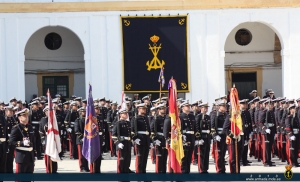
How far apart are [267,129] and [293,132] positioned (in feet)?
3.22

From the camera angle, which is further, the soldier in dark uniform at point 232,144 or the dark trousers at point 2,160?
the soldier in dark uniform at point 232,144

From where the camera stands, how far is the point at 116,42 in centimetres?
3148

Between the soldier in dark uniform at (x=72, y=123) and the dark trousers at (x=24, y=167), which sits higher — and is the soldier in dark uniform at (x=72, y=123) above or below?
above

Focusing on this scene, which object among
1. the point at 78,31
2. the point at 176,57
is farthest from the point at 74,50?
the point at 176,57

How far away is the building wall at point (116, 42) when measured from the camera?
103 ft

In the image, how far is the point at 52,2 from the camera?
3136 cm

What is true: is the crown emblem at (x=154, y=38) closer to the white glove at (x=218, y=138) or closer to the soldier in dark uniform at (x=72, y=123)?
the soldier in dark uniform at (x=72, y=123)

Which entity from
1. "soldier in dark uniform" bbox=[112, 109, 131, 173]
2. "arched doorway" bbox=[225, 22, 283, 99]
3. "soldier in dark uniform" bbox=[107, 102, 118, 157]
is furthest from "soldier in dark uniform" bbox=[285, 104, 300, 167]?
"arched doorway" bbox=[225, 22, 283, 99]

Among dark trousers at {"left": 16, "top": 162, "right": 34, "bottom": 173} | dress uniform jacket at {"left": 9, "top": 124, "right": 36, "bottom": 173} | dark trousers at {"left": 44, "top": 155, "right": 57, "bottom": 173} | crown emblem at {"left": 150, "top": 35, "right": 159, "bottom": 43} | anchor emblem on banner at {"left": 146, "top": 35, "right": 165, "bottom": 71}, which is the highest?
crown emblem at {"left": 150, "top": 35, "right": 159, "bottom": 43}

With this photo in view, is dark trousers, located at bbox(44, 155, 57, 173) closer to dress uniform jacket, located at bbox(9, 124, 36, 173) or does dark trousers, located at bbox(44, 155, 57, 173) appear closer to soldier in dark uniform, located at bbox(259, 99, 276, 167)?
dress uniform jacket, located at bbox(9, 124, 36, 173)

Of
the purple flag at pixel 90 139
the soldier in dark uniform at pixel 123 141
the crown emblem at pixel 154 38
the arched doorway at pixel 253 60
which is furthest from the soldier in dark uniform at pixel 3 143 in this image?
the arched doorway at pixel 253 60

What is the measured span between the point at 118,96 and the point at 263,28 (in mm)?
7521

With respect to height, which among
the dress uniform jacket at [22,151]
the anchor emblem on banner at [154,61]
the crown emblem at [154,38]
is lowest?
the dress uniform jacket at [22,151]

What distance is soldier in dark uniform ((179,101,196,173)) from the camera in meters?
18.7
